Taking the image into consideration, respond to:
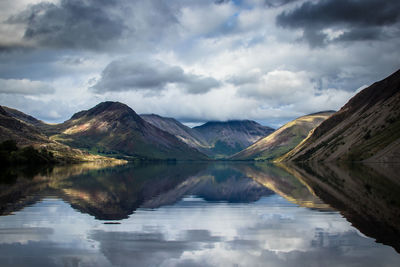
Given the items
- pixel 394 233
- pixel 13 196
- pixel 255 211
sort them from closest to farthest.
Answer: pixel 394 233
pixel 255 211
pixel 13 196

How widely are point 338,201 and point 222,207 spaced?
19.0 metres

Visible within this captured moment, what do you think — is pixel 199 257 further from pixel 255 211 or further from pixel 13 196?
pixel 13 196

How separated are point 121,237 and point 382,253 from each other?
854 inches

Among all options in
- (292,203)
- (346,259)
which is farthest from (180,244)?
(292,203)

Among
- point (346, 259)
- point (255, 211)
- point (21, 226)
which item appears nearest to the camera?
point (346, 259)

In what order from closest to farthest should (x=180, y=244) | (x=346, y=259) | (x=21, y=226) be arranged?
(x=346, y=259)
(x=180, y=244)
(x=21, y=226)

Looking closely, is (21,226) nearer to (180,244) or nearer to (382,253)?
(180,244)

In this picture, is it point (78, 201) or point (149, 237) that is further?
point (78, 201)

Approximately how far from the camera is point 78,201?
6100 cm

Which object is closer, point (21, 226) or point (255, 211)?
point (21, 226)

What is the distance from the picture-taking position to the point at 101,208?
53.5m

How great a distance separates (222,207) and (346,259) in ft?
103

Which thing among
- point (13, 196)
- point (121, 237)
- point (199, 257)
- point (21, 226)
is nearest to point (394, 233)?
point (199, 257)

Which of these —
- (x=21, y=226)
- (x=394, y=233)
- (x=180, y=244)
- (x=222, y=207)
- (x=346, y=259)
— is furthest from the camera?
(x=222, y=207)
